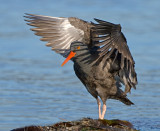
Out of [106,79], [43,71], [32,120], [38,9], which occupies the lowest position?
[32,120]

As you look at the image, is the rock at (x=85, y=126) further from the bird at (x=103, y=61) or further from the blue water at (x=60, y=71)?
the blue water at (x=60, y=71)

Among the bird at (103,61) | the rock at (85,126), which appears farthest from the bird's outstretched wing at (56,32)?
the rock at (85,126)

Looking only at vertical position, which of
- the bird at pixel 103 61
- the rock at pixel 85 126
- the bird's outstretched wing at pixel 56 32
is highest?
the bird's outstretched wing at pixel 56 32

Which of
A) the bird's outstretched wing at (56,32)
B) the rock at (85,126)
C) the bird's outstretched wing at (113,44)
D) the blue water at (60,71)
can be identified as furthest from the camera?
the bird's outstretched wing at (56,32)

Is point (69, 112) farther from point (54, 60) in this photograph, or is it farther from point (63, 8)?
point (63, 8)

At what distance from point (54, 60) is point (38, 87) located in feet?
7.14

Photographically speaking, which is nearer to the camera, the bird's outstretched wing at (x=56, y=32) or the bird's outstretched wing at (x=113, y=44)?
the bird's outstretched wing at (x=113, y=44)

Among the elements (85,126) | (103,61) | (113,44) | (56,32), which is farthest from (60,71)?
(85,126)

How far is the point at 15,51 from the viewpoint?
1502cm

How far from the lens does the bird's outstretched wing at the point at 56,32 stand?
10.9m

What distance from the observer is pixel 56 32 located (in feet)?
36.3

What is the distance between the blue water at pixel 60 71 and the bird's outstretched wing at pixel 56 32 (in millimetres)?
1432

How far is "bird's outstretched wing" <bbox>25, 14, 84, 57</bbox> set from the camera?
10898mm

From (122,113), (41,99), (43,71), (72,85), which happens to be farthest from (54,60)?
(122,113)
